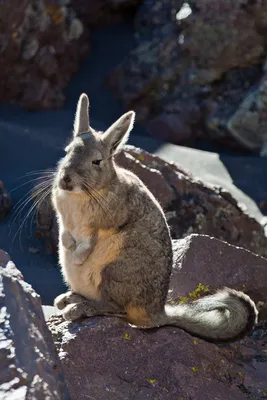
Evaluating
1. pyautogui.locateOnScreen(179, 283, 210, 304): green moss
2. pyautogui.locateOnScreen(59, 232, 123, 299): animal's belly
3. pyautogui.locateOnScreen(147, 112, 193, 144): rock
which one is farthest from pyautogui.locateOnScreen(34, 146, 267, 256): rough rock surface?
pyautogui.locateOnScreen(147, 112, 193, 144): rock

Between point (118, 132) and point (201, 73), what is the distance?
6.92 m

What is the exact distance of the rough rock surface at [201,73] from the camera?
39.5 feet

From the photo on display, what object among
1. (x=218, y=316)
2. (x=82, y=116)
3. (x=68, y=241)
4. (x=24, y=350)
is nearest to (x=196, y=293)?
(x=218, y=316)

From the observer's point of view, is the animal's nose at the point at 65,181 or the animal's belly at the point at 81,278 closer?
the animal's nose at the point at 65,181

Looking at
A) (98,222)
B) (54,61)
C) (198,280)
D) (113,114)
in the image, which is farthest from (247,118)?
(98,222)

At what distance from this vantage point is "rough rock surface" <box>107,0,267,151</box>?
12047 millimetres

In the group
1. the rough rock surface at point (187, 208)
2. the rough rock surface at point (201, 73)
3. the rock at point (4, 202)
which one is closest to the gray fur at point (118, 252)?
the rough rock surface at point (187, 208)

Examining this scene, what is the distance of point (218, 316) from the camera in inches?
225

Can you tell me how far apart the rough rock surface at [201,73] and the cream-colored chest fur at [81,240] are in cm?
627

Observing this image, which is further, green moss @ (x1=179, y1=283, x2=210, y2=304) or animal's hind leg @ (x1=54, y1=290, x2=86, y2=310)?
green moss @ (x1=179, y1=283, x2=210, y2=304)

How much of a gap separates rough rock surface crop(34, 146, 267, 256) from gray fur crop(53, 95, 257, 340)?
2.14 m

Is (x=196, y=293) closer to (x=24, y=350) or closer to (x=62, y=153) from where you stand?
(x=24, y=350)

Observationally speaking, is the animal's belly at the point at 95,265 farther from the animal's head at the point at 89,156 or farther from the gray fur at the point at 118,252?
the animal's head at the point at 89,156

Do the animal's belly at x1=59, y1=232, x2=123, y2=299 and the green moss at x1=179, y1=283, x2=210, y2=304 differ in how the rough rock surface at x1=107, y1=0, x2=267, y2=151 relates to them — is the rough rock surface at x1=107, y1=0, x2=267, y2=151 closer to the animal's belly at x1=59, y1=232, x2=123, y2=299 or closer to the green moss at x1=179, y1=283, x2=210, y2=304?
the green moss at x1=179, y1=283, x2=210, y2=304
